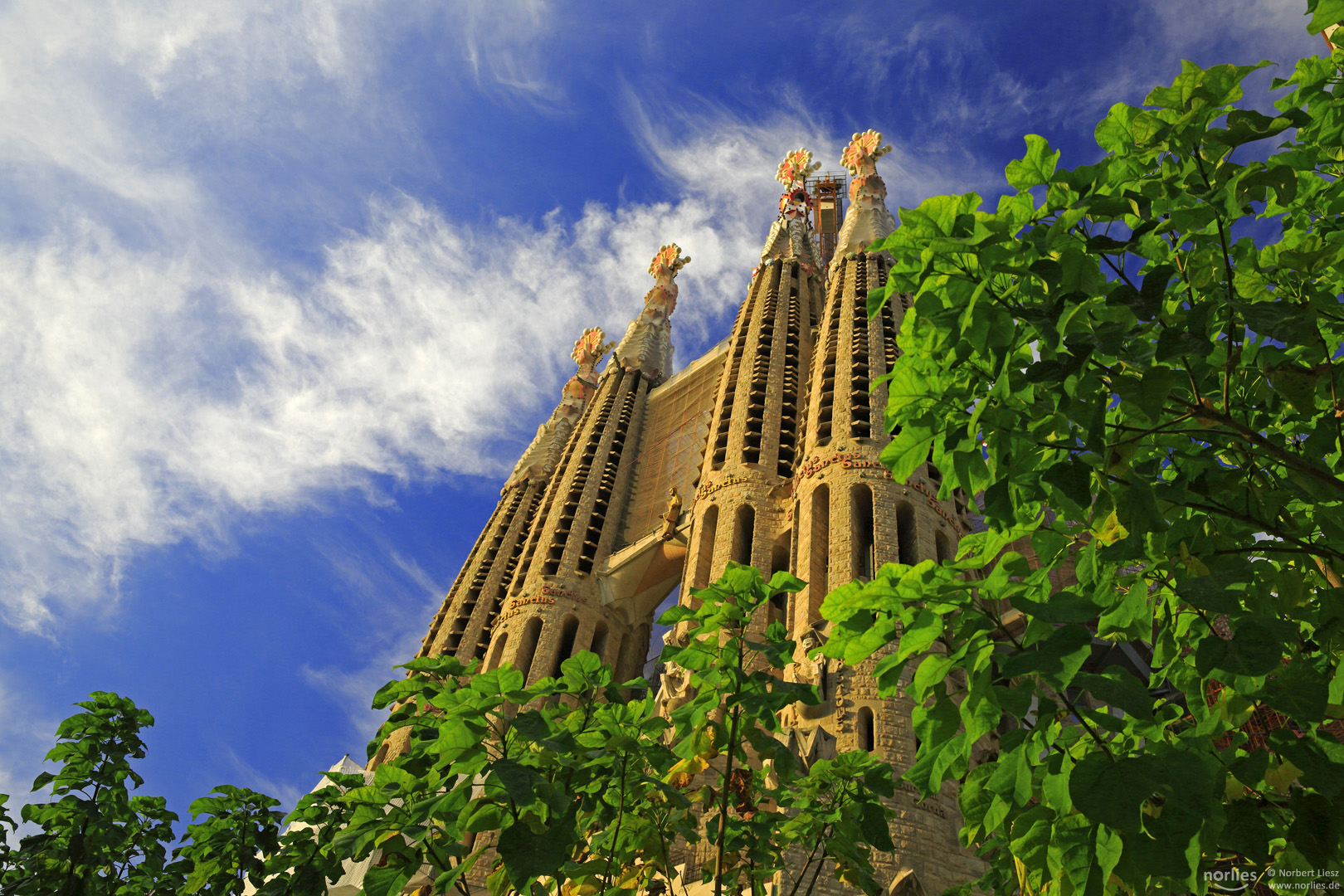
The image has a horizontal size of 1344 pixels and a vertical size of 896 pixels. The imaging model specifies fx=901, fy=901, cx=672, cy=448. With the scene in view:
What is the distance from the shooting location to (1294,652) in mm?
4543

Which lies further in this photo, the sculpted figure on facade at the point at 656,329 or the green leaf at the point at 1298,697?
the sculpted figure on facade at the point at 656,329

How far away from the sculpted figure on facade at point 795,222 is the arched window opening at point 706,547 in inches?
949

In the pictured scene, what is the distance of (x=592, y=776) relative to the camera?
6086mm

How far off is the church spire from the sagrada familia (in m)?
0.13

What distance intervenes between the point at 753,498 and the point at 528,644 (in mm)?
11786

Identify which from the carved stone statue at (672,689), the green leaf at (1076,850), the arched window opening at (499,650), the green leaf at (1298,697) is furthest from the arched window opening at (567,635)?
the green leaf at (1298,697)

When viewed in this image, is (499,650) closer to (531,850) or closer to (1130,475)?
(531,850)

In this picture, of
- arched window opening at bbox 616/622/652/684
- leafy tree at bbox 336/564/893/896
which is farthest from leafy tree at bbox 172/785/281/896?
arched window opening at bbox 616/622/652/684

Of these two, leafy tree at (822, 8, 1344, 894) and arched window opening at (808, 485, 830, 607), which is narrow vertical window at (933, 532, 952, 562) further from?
leafy tree at (822, 8, 1344, 894)

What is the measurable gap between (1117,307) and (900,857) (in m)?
18.7

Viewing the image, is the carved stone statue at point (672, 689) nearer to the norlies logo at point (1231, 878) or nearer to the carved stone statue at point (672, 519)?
the carved stone statue at point (672, 519)

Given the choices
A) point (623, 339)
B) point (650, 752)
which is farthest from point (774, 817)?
point (623, 339)

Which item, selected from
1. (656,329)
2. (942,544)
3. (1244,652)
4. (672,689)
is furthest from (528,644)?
(1244,652)

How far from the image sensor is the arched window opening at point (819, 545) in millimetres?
28750
